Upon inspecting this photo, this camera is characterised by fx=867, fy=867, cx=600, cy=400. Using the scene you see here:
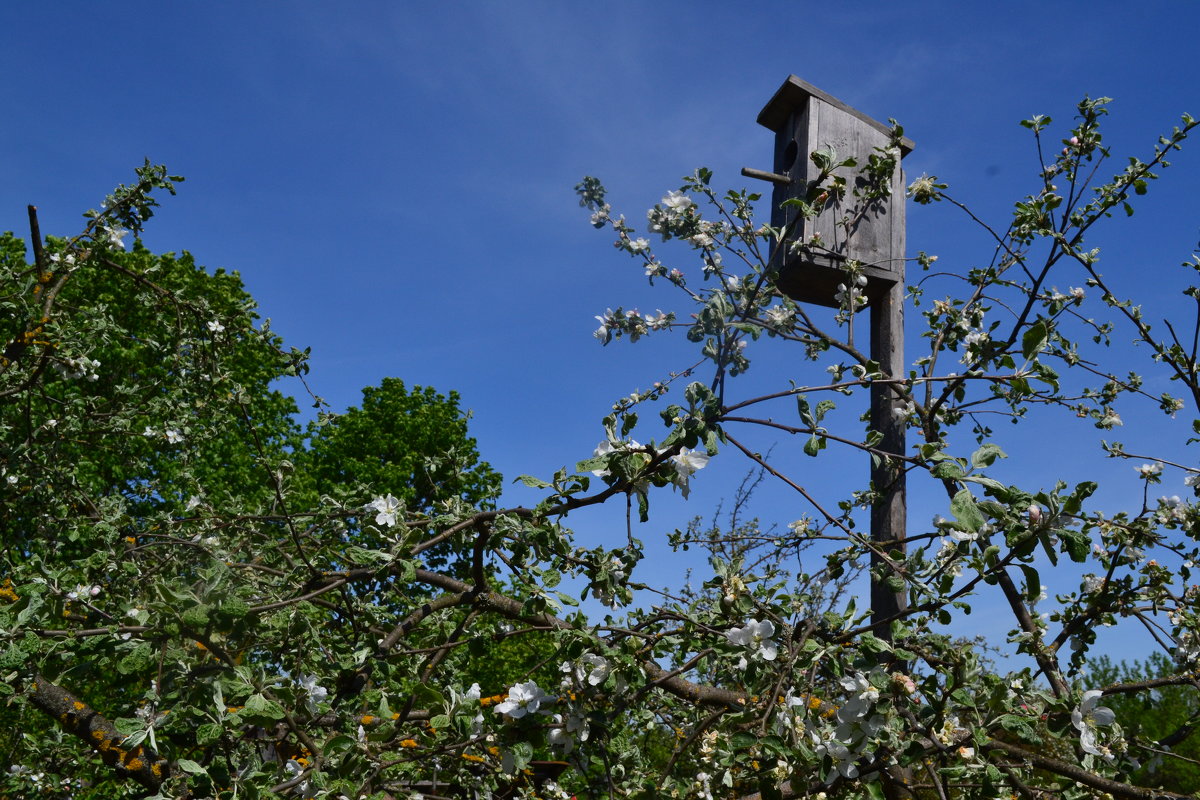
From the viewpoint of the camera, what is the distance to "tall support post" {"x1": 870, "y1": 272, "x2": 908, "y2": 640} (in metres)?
3.83

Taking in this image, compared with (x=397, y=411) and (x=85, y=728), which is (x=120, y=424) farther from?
(x=397, y=411)

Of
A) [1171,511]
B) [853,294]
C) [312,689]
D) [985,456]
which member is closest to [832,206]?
[853,294]

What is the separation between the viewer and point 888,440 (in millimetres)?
4102

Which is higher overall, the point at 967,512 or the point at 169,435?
the point at 169,435

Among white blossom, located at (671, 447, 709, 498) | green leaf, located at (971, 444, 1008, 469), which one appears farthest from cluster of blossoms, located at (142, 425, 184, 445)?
green leaf, located at (971, 444, 1008, 469)

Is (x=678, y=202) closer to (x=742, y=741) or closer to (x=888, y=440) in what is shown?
→ (x=888, y=440)

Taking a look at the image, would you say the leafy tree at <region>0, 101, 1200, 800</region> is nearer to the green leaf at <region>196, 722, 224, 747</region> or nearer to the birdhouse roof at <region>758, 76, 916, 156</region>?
the green leaf at <region>196, 722, 224, 747</region>

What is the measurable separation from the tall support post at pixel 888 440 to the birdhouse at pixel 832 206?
0.16 m

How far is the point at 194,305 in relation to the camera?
4.30 m

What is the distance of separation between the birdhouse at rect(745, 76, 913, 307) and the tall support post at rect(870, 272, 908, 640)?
6.5 inches

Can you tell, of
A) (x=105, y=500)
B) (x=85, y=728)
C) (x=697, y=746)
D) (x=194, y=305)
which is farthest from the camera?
(x=194, y=305)

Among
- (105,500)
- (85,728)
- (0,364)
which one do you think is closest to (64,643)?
(85,728)

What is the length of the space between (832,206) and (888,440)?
4.26 feet

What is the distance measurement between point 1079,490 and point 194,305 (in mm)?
4016
